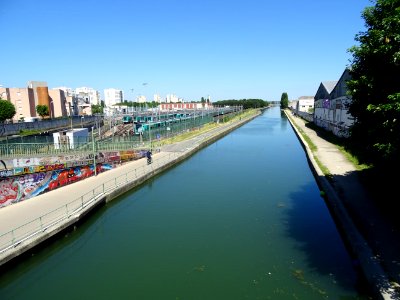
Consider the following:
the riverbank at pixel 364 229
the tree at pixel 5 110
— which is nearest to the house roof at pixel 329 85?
the riverbank at pixel 364 229

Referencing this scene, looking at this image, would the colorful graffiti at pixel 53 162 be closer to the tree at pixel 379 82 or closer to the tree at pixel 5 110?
the tree at pixel 379 82

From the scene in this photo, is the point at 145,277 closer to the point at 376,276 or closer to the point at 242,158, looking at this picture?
the point at 376,276

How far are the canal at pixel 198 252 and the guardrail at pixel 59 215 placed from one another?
2.73 ft

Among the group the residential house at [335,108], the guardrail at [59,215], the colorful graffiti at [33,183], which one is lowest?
the guardrail at [59,215]

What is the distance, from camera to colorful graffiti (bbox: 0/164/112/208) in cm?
1762

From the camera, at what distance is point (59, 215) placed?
16125mm

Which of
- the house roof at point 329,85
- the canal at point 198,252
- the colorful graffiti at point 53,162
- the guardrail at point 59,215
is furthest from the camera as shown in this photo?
the house roof at point 329,85

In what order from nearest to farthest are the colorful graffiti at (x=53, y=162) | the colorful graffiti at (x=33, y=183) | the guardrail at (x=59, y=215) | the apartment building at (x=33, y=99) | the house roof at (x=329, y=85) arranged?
1. the guardrail at (x=59, y=215)
2. the colorful graffiti at (x=33, y=183)
3. the colorful graffiti at (x=53, y=162)
4. the house roof at (x=329, y=85)
5. the apartment building at (x=33, y=99)

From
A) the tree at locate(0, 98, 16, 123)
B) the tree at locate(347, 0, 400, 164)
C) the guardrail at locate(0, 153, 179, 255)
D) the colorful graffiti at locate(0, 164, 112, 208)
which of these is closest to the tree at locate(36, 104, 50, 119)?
the tree at locate(0, 98, 16, 123)

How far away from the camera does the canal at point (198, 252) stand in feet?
37.4

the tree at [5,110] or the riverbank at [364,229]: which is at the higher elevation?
the tree at [5,110]

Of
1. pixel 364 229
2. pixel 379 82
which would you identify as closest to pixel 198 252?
pixel 364 229

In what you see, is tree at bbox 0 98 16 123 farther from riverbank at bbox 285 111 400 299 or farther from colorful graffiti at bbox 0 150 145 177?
riverbank at bbox 285 111 400 299

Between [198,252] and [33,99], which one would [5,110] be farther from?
[198,252]
